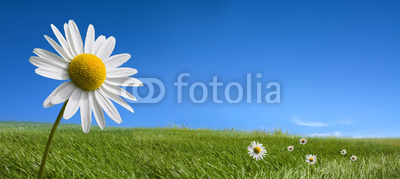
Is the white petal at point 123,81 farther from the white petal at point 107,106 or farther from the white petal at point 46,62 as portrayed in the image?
the white petal at point 46,62

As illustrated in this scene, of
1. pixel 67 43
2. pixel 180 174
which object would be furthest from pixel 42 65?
pixel 180 174

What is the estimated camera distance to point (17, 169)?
8.73 ft

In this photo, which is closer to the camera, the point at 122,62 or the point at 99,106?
the point at 99,106

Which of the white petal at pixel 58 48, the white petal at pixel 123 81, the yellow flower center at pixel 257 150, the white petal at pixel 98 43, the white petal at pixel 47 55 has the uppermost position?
the white petal at pixel 98 43

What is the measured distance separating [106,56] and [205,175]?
4.84ft

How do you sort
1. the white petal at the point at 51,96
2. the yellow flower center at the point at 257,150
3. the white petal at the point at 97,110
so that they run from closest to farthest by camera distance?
the white petal at the point at 51,96
the white petal at the point at 97,110
the yellow flower center at the point at 257,150

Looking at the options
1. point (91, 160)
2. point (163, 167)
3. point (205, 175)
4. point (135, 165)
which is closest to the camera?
point (205, 175)

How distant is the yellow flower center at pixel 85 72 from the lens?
3.99 feet

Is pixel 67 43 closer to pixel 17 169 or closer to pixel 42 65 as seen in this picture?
pixel 42 65

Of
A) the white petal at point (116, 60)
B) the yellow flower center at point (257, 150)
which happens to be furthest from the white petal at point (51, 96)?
the yellow flower center at point (257, 150)

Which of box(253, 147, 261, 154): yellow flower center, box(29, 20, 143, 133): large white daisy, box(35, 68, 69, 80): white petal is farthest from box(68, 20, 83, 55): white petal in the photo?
box(253, 147, 261, 154): yellow flower center

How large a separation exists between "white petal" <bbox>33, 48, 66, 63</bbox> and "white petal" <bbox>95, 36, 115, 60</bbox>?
0.16m

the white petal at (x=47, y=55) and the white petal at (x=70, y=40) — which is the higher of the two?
the white petal at (x=70, y=40)

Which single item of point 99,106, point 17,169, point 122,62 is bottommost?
point 17,169
